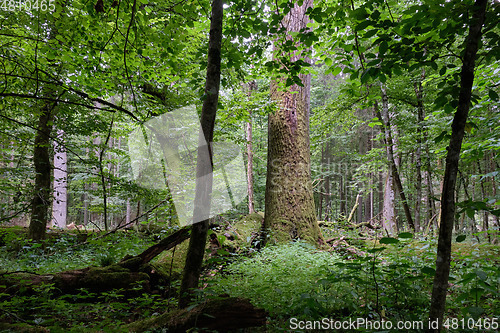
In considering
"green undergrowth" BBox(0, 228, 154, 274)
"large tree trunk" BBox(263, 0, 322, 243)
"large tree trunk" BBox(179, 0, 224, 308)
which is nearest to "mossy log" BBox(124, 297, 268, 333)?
"large tree trunk" BBox(179, 0, 224, 308)

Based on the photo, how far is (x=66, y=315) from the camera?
2.96 metres

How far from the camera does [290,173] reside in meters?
6.36

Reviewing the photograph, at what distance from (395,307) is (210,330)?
2029mm

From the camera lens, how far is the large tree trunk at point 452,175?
1.87 meters

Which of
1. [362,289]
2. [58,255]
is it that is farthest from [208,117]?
[58,255]

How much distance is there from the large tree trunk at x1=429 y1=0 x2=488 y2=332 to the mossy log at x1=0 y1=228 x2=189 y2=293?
9.97 feet

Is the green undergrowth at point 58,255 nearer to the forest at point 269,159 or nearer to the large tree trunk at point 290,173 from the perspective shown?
the forest at point 269,159

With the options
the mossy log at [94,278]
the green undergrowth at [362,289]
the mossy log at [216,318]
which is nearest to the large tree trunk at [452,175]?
the green undergrowth at [362,289]

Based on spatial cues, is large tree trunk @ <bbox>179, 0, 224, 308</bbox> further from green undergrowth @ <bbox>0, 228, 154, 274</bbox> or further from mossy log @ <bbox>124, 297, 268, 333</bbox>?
green undergrowth @ <bbox>0, 228, 154, 274</bbox>

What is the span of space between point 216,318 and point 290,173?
448 centimetres

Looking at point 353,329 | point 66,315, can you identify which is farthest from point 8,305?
point 353,329

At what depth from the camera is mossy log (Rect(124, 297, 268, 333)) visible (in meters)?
2.26

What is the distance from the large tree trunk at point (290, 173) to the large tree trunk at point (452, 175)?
13.6 ft

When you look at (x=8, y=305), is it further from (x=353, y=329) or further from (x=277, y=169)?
(x=277, y=169)
